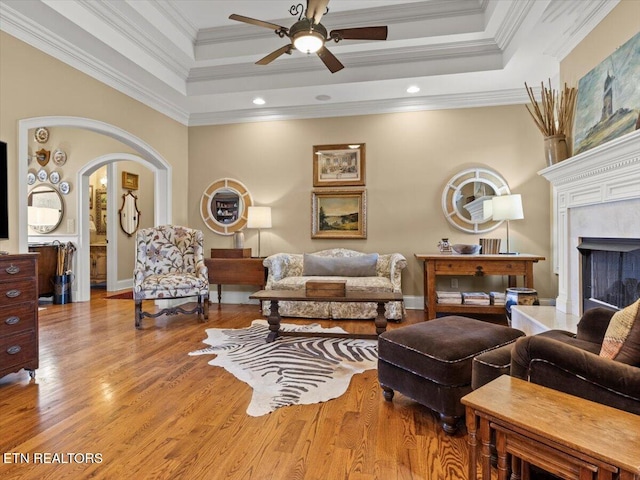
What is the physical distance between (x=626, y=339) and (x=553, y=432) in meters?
0.54

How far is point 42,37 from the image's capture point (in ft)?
10.4

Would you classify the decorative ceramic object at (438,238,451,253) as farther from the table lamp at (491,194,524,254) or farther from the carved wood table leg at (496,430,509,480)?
the carved wood table leg at (496,430,509,480)

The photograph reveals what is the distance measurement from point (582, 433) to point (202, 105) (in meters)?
5.34

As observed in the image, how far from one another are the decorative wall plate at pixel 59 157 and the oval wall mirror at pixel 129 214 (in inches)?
52.5

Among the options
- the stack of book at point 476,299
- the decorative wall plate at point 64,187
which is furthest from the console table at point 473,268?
the decorative wall plate at point 64,187

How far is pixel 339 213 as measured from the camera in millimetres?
5199

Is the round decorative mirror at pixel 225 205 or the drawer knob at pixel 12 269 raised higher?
the round decorative mirror at pixel 225 205

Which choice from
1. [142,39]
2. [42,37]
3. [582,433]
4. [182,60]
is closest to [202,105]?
[182,60]

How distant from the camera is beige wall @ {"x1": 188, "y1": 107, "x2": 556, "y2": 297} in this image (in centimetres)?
471

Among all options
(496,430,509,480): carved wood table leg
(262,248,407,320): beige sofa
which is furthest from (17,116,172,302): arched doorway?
(496,430,509,480): carved wood table leg

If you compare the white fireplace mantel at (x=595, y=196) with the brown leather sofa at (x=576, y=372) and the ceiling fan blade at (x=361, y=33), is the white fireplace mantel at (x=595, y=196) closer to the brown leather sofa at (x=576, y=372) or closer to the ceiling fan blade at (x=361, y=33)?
the brown leather sofa at (x=576, y=372)

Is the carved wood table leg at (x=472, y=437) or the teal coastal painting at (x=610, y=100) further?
the teal coastal painting at (x=610, y=100)

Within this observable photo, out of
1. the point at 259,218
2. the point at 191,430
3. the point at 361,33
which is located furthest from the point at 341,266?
the point at 191,430

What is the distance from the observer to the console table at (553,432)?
37.0 inches
